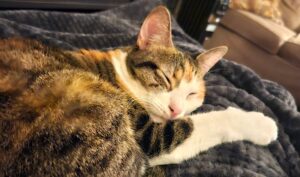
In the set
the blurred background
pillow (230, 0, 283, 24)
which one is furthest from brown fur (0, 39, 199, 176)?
pillow (230, 0, 283, 24)

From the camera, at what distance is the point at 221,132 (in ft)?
3.57

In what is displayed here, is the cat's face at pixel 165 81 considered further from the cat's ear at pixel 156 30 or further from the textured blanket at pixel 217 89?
the textured blanket at pixel 217 89

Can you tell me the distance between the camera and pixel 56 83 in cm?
90

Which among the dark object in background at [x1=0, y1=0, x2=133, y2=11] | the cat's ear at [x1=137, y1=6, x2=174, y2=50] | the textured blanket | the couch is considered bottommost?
the couch

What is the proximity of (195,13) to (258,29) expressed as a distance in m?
0.53

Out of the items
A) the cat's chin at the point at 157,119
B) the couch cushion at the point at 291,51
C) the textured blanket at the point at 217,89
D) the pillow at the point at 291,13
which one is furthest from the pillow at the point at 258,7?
the cat's chin at the point at 157,119

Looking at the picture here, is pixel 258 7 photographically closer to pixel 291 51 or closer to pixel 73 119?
pixel 291 51

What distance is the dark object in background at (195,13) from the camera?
2.86m

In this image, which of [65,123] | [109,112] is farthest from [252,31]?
[65,123]

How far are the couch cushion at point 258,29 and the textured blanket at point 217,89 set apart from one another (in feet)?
3.70

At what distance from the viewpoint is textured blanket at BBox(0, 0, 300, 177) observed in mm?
1109

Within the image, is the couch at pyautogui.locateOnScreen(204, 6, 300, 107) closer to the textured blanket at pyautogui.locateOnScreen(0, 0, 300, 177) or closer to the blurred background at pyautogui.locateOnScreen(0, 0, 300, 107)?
the blurred background at pyautogui.locateOnScreen(0, 0, 300, 107)

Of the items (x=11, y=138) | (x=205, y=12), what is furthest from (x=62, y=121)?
(x=205, y=12)

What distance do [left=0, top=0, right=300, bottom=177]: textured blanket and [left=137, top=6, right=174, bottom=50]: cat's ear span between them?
32cm
